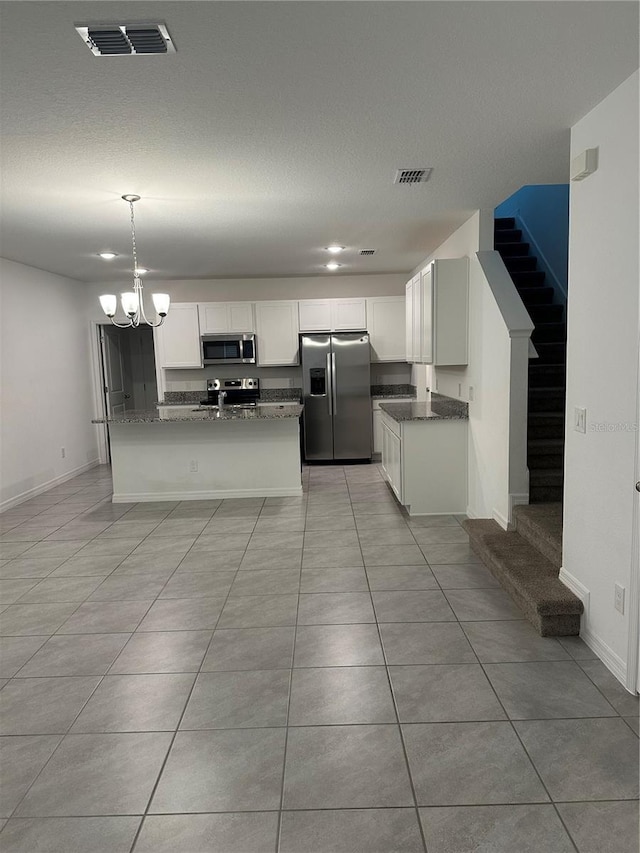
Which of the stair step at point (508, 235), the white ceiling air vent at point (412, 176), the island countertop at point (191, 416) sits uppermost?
the stair step at point (508, 235)

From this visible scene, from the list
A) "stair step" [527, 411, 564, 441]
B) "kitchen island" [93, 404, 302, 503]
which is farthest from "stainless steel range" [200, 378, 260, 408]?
"stair step" [527, 411, 564, 441]

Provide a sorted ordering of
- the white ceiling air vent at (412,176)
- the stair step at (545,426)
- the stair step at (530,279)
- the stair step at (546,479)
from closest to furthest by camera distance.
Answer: the white ceiling air vent at (412,176), the stair step at (546,479), the stair step at (545,426), the stair step at (530,279)

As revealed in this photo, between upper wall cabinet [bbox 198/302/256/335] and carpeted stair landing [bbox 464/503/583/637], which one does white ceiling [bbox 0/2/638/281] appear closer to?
carpeted stair landing [bbox 464/503/583/637]

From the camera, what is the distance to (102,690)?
251 cm

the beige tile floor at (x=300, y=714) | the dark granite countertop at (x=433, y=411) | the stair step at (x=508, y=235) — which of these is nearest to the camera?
the beige tile floor at (x=300, y=714)

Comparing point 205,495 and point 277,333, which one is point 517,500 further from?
point 277,333

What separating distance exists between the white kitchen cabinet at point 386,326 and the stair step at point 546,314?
7.64 ft

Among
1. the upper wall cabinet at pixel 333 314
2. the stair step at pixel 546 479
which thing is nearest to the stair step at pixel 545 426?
the stair step at pixel 546 479

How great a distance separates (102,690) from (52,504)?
393 centimetres

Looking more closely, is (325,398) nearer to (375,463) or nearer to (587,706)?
(375,463)

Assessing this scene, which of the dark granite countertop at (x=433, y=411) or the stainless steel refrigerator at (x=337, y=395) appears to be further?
the stainless steel refrigerator at (x=337, y=395)

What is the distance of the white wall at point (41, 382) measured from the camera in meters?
5.91

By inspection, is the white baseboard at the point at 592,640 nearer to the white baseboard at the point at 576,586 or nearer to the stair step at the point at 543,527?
the white baseboard at the point at 576,586

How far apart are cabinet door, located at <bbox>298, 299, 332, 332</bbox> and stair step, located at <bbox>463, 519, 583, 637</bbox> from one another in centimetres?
418
